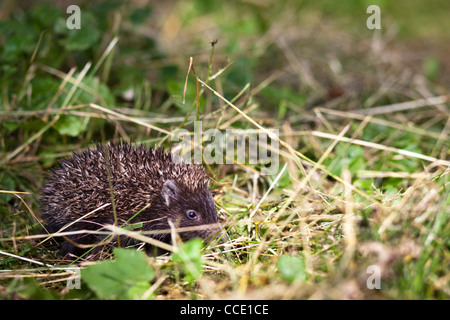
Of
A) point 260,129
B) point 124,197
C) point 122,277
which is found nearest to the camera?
point 122,277

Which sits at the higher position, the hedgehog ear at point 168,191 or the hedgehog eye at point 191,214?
the hedgehog ear at point 168,191

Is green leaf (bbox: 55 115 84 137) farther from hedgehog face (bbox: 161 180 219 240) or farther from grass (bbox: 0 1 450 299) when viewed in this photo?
hedgehog face (bbox: 161 180 219 240)

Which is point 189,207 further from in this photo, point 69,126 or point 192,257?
point 69,126

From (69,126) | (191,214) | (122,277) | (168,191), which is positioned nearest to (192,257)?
(122,277)

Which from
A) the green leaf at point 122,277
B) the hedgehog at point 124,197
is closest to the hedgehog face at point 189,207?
the hedgehog at point 124,197

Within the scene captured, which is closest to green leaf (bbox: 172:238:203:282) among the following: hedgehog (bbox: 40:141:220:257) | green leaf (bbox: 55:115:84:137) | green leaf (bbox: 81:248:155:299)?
green leaf (bbox: 81:248:155:299)

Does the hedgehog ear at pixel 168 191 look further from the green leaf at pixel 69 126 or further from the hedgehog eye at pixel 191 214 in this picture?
the green leaf at pixel 69 126

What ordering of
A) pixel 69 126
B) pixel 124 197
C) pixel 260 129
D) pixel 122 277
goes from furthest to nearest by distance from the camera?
pixel 69 126 → pixel 260 129 → pixel 124 197 → pixel 122 277
